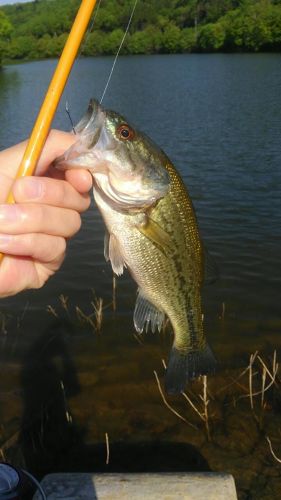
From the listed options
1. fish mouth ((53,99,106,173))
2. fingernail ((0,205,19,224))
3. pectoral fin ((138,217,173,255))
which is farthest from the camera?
pectoral fin ((138,217,173,255))

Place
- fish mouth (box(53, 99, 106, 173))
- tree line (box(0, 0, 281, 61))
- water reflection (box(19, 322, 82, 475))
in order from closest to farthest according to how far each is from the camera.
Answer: fish mouth (box(53, 99, 106, 173)) → water reflection (box(19, 322, 82, 475)) → tree line (box(0, 0, 281, 61))

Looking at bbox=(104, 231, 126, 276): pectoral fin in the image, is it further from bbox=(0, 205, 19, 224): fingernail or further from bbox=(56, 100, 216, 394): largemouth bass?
bbox=(0, 205, 19, 224): fingernail

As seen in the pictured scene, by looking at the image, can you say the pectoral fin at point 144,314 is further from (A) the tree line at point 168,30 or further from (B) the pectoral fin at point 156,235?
(A) the tree line at point 168,30

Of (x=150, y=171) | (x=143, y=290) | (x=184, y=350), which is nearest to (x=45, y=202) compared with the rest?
(x=150, y=171)


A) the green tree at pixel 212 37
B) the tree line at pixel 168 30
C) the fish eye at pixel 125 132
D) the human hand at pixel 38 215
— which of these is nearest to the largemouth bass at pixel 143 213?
the fish eye at pixel 125 132

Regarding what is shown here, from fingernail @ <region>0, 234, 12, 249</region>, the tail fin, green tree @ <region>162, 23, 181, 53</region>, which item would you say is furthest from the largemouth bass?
green tree @ <region>162, 23, 181, 53</region>

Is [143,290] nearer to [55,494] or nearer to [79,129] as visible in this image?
[79,129]

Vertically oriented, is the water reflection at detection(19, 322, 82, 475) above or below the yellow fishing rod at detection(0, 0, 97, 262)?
below

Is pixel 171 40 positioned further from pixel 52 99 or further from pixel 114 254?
pixel 52 99
